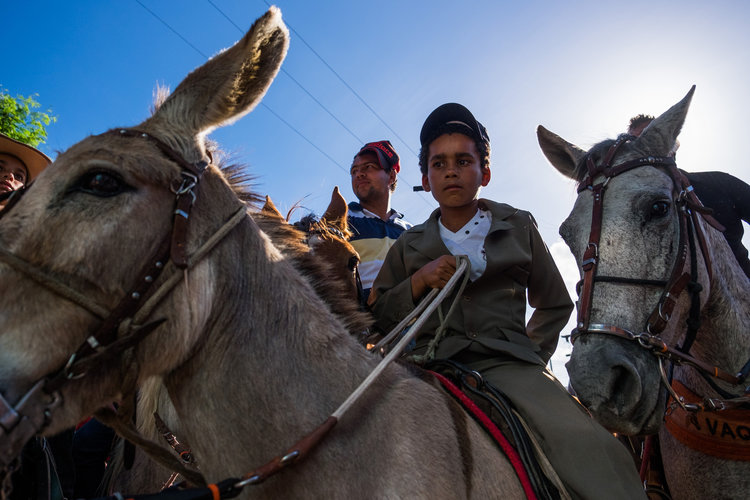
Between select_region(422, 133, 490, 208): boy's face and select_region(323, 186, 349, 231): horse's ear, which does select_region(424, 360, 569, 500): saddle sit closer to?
select_region(422, 133, 490, 208): boy's face

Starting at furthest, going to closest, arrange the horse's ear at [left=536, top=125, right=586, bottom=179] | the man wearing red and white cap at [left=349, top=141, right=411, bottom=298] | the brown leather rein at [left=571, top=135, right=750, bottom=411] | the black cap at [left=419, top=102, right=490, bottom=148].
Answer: the man wearing red and white cap at [left=349, top=141, right=411, bottom=298] → the horse's ear at [left=536, top=125, right=586, bottom=179] → the black cap at [left=419, top=102, right=490, bottom=148] → the brown leather rein at [left=571, top=135, right=750, bottom=411]

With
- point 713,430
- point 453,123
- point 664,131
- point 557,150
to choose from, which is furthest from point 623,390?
point 557,150

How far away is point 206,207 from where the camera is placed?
1.90 meters

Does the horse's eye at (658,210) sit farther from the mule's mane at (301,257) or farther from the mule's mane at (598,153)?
the mule's mane at (301,257)

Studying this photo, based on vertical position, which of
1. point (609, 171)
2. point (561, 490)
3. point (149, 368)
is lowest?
point (561, 490)

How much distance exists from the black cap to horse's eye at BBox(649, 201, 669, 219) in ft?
3.85

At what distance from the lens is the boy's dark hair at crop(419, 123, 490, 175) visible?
334 centimetres

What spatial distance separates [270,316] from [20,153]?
13.0 feet

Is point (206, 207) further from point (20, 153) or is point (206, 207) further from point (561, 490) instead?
point (20, 153)

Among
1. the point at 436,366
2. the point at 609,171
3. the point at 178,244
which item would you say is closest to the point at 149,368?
the point at 178,244

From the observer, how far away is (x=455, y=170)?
3.27 meters

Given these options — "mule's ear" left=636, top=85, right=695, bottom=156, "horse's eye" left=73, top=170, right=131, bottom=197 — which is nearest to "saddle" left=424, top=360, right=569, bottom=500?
"horse's eye" left=73, top=170, right=131, bottom=197

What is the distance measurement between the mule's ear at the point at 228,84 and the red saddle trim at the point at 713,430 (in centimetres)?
323

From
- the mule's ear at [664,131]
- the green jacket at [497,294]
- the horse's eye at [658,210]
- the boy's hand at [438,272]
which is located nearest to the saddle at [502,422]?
the green jacket at [497,294]
